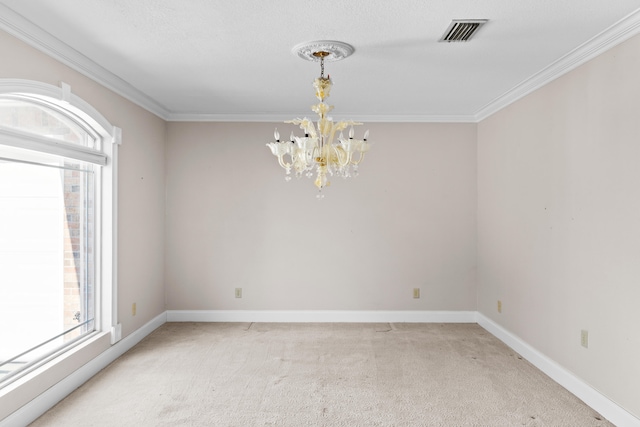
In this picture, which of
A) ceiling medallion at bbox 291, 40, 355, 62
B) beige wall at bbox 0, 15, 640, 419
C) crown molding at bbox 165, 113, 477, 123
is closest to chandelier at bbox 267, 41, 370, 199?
ceiling medallion at bbox 291, 40, 355, 62

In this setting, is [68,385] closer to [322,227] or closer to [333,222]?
[322,227]

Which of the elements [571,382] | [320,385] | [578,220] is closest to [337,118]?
[578,220]

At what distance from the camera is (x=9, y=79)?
2.59 meters

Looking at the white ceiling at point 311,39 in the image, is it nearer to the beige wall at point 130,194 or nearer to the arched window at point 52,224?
the beige wall at point 130,194

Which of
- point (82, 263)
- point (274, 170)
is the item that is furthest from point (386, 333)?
point (82, 263)

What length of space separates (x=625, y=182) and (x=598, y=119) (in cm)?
53

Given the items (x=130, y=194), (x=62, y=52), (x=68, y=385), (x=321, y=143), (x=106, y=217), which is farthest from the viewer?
(x=130, y=194)

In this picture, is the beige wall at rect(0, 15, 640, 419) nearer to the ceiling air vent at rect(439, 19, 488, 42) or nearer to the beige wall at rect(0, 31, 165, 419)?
the beige wall at rect(0, 31, 165, 419)

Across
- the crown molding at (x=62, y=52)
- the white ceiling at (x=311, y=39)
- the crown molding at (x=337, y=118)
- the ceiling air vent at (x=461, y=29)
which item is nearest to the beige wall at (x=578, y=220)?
the white ceiling at (x=311, y=39)

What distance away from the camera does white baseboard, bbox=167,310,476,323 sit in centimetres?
532

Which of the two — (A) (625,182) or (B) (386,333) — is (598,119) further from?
(B) (386,333)

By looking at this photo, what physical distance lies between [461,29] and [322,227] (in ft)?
9.91

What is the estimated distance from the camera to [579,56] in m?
3.16

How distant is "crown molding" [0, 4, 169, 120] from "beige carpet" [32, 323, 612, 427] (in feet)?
7.96
